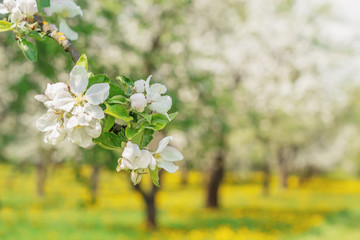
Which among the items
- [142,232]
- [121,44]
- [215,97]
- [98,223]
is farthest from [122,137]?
[98,223]

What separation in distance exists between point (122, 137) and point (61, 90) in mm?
191

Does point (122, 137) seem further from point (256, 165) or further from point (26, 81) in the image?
point (256, 165)

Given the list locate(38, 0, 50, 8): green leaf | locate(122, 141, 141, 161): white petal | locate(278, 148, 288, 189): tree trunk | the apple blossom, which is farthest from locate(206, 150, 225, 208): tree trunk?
locate(122, 141, 141, 161): white petal

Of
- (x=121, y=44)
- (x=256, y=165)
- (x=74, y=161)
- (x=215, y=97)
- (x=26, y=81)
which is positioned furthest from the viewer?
(x=256, y=165)

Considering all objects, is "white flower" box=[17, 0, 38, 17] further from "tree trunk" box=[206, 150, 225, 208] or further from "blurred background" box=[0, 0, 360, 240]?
"tree trunk" box=[206, 150, 225, 208]

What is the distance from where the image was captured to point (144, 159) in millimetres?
1076

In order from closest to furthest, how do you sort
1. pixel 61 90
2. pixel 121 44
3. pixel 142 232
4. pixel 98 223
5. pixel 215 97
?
1. pixel 61 90
2. pixel 121 44
3. pixel 215 97
4. pixel 142 232
5. pixel 98 223

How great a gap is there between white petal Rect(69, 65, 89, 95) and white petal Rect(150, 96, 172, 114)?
17 centimetres

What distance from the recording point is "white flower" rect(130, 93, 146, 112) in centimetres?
107

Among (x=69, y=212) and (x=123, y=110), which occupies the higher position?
(x=69, y=212)

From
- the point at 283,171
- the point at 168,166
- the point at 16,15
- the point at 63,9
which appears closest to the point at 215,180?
the point at 283,171

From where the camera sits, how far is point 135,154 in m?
1.06

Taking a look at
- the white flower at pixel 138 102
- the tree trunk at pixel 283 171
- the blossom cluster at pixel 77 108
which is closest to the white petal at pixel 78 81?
the blossom cluster at pixel 77 108

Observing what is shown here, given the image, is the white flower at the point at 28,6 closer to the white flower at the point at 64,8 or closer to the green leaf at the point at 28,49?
the green leaf at the point at 28,49
